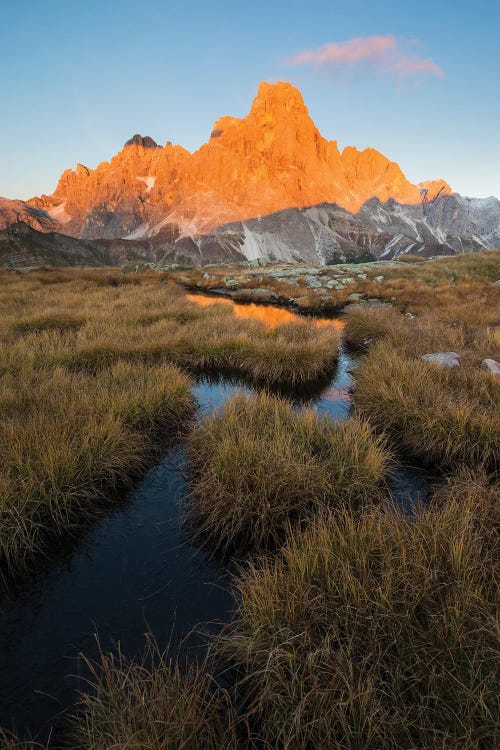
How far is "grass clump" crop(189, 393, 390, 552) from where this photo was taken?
4.20 metres

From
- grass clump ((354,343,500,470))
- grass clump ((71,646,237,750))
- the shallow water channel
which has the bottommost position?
the shallow water channel

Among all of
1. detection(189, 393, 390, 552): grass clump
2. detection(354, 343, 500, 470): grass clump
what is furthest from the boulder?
detection(189, 393, 390, 552): grass clump

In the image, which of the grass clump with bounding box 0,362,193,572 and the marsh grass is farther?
the marsh grass

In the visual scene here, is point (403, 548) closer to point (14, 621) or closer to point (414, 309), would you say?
point (14, 621)

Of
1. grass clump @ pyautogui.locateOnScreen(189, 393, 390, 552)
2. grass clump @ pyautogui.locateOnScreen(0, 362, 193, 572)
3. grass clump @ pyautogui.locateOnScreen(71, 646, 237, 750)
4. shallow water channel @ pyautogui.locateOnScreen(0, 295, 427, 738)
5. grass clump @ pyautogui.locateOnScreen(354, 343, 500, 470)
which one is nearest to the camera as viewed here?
grass clump @ pyautogui.locateOnScreen(71, 646, 237, 750)

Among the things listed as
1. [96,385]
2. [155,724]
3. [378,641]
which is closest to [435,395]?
[378,641]

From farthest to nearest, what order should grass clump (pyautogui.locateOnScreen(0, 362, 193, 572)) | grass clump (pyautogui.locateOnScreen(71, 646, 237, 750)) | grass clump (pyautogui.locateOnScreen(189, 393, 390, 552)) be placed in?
grass clump (pyautogui.locateOnScreen(189, 393, 390, 552)) → grass clump (pyautogui.locateOnScreen(0, 362, 193, 572)) → grass clump (pyautogui.locateOnScreen(71, 646, 237, 750))

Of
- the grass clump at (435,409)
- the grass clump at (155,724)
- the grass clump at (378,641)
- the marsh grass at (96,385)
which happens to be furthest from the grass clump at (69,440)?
the grass clump at (435,409)

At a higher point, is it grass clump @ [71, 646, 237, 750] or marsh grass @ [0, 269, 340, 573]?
marsh grass @ [0, 269, 340, 573]

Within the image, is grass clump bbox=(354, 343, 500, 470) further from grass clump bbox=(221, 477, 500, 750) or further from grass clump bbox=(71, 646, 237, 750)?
grass clump bbox=(71, 646, 237, 750)

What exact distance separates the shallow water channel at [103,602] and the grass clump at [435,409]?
1232 millimetres

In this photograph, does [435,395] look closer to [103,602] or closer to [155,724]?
[103,602]

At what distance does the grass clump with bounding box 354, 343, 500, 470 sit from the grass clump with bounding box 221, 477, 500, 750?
242 cm

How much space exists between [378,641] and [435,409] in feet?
15.3
